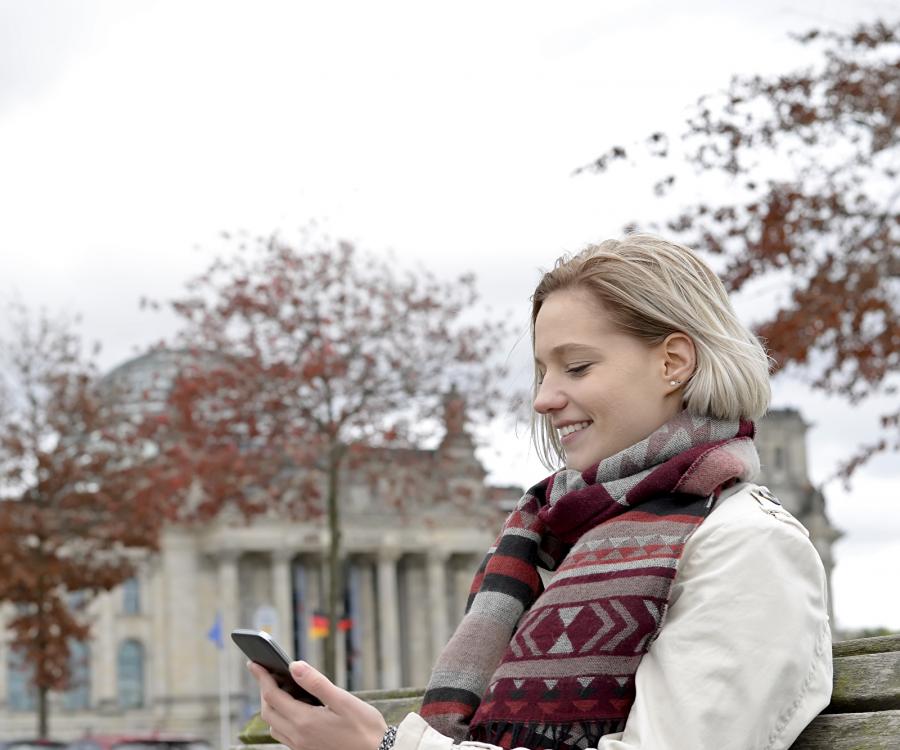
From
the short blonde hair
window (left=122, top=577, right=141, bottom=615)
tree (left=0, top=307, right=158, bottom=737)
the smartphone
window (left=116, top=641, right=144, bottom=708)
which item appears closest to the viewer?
the smartphone

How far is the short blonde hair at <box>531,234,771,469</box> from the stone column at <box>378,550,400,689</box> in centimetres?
8019

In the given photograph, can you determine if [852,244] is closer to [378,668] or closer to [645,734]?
[645,734]

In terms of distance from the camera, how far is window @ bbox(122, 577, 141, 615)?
81188mm

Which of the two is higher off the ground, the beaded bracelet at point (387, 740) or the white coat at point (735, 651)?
the white coat at point (735, 651)

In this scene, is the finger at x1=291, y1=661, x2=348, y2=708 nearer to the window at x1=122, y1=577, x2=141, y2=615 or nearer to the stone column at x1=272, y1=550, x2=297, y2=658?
the stone column at x1=272, y1=550, x2=297, y2=658

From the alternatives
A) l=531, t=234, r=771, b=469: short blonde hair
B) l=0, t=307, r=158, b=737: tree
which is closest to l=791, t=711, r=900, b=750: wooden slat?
l=531, t=234, r=771, b=469: short blonde hair

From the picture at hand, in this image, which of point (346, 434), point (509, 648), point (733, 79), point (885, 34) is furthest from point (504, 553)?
point (346, 434)

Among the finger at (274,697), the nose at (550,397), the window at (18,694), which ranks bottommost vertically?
the window at (18,694)

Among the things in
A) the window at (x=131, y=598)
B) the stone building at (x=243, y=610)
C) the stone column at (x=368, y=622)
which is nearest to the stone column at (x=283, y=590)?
the stone building at (x=243, y=610)

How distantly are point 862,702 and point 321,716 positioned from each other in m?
1.02

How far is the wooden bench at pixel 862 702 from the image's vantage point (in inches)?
111

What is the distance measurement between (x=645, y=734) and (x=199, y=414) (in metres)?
29.0

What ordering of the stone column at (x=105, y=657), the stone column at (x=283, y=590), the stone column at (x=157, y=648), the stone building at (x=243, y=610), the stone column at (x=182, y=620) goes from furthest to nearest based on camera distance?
1. the stone column at (x=283, y=590)
2. the stone column at (x=182, y=620)
3. the stone column at (x=157, y=648)
4. the stone column at (x=105, y=657)
5. the stone building at (x=243, y=610)

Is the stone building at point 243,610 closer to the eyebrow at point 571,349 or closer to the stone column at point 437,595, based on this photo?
the stone column at point 437,595
